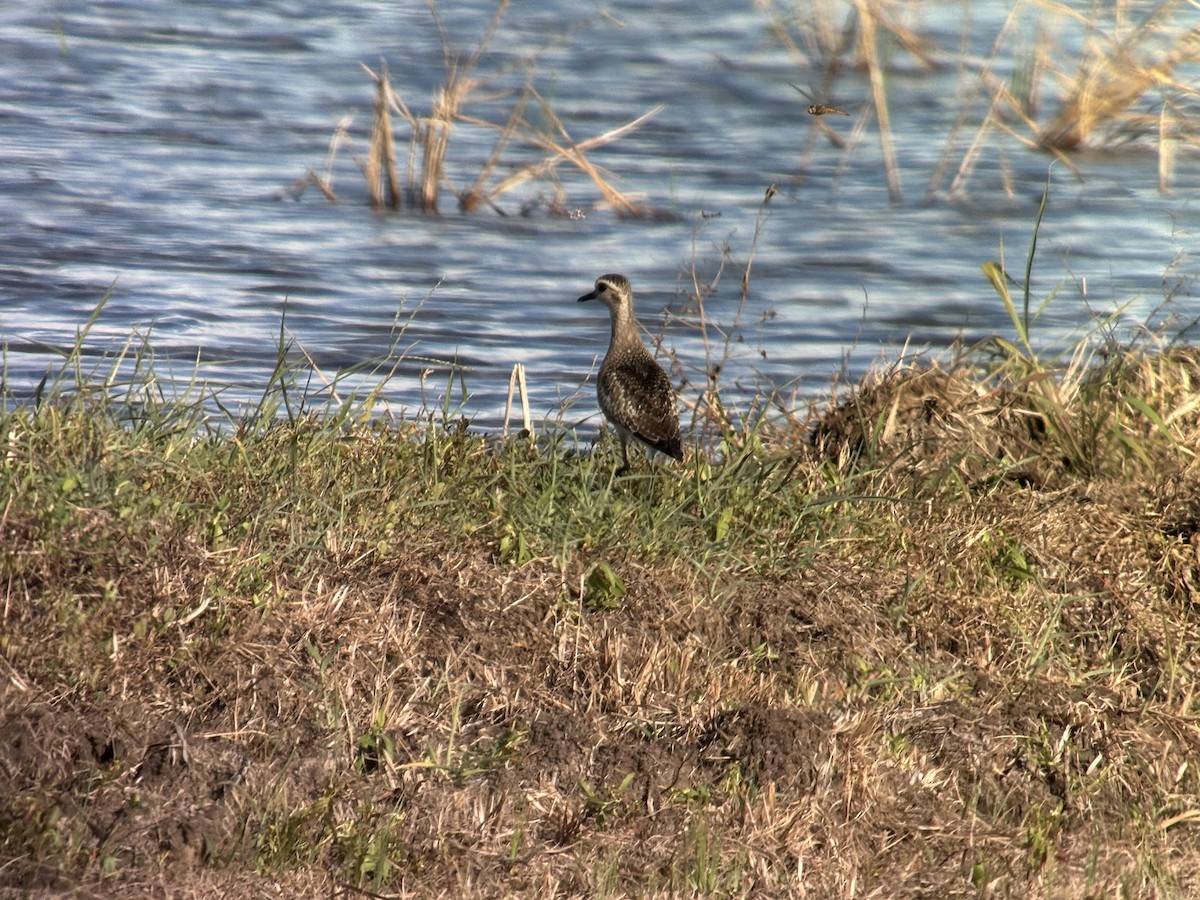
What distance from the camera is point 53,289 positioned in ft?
32.9

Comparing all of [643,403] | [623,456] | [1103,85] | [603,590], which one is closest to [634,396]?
[643,403]

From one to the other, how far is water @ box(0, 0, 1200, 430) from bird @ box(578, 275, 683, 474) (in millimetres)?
439

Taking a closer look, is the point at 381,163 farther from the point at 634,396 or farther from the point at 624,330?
the point at 634,396

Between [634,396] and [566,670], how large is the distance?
5.33 feet

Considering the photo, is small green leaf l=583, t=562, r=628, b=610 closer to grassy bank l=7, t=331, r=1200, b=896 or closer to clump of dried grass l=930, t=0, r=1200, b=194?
grassy bank l=7, t=331, r=1200, b=896

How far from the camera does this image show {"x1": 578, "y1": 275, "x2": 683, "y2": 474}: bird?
591 centimetres

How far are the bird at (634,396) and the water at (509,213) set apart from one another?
439 mm

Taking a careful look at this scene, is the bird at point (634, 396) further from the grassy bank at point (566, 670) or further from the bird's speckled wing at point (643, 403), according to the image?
the grassy bank at point (566, 670)

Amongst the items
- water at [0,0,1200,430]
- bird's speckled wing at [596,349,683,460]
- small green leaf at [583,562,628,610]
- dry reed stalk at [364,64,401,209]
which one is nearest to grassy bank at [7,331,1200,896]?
small green leaf at [583,562,628,610]

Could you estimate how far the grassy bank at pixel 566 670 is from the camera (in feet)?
13.1

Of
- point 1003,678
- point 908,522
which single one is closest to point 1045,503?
point 908,522

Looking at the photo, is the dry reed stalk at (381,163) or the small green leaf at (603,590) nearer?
the small green leaf at (603,590)

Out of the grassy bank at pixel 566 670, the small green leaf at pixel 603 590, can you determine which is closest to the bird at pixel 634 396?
the grassy bank at pixel 566 670

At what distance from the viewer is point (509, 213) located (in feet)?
41.2
